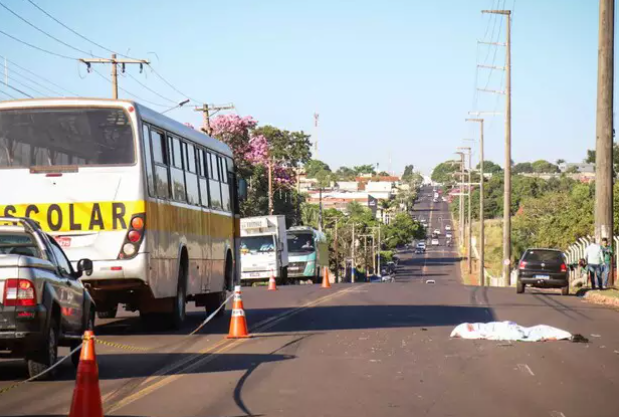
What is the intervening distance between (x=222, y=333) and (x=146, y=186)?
331 centimetres

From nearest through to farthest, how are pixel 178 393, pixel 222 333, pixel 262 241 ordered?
pixel 178 393 < pixel 222 333 < pixel 262 241

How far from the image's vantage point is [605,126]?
35062mm

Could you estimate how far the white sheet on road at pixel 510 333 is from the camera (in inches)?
742

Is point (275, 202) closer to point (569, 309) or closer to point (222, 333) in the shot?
point (569, 309)

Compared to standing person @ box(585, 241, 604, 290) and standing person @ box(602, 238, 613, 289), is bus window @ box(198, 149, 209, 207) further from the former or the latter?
standing person @ box(585, 241, 604, 290)

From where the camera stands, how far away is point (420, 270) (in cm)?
12344

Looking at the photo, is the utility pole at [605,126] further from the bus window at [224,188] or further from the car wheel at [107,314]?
the car wheel at [107,314]

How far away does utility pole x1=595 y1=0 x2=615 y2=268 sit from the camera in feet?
115

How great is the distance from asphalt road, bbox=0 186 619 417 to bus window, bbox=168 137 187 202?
8.29 ft

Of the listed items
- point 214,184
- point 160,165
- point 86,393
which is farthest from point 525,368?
point 214,184

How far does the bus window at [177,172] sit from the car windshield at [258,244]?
28.2 metres

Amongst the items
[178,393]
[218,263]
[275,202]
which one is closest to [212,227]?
[218,263]

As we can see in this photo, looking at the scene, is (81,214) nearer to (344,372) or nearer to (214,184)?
(344,372)

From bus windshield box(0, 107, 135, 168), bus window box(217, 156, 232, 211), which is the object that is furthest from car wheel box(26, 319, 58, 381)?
bus window box(217, 156, 232, 211)
